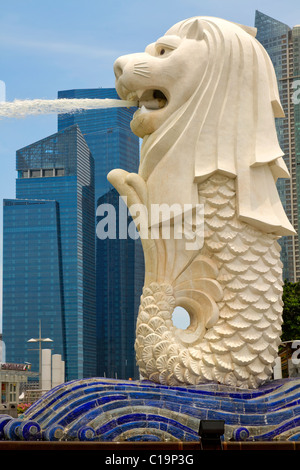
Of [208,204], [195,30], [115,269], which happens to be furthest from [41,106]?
[115,269]

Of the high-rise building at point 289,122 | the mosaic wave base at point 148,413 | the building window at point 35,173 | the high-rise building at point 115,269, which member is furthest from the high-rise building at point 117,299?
the mosaic wave base at point 148,413

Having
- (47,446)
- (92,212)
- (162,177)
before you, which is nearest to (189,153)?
(162,177)

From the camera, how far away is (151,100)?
10.5 meters

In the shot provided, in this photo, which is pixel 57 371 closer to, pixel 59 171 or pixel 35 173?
pixel 35 173

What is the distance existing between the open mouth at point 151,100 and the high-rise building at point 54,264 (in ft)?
143

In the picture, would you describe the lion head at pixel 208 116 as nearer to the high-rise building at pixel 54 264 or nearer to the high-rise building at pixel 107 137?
the high-rise building at pixel 107 137

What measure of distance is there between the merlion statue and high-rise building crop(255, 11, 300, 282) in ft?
63.9

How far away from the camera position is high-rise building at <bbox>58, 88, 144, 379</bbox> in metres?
49.8

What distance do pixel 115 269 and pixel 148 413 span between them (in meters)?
41.3

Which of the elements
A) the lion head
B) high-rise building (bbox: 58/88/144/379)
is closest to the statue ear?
the lion head

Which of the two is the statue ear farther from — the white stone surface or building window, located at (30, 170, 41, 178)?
building window, located at (30, 170, 41, 178)

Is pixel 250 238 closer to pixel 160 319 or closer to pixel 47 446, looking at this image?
pixel 160 319

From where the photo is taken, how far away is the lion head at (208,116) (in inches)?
397

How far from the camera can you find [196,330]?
394 inches
